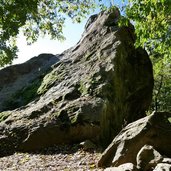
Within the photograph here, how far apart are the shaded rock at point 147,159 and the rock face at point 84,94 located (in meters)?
3.97

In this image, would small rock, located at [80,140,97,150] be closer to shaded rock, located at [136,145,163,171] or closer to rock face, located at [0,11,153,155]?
rock face, located at [0,11,153,155]

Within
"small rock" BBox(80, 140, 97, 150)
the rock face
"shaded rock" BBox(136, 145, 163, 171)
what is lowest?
"shaded rock" BBox(136, 145, 163, 171)

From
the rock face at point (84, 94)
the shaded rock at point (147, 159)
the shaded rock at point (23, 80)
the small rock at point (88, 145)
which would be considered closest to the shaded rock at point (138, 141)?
the shaded rock at point (147, 159)

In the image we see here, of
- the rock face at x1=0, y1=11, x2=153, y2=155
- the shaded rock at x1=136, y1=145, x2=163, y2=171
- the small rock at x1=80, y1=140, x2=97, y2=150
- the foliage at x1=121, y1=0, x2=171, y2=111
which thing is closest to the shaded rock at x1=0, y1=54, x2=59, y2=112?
the rock face at x1=0, y1=11, x2=153, y2=155

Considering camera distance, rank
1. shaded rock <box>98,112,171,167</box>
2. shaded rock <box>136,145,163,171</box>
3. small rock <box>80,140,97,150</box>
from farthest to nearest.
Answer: small rock <box>80,140,97,150</box> < shaded rock <box>98,112,171,167</box> < shaded rock <box>136,145,163,171</box>

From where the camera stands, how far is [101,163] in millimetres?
9008

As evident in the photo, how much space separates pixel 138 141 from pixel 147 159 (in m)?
1.08

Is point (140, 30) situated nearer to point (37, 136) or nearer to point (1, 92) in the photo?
point (37, 136)

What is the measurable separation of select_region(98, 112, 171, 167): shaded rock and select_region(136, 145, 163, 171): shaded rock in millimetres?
677

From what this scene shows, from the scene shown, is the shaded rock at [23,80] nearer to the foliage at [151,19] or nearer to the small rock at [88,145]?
the small rock at [88,145]

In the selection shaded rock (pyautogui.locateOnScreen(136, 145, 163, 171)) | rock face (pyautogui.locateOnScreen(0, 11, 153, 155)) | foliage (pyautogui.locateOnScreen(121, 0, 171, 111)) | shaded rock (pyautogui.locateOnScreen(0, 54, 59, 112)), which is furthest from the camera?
shaded rock (pyautogui.locateOnScreen(0, 54, 59, 112))

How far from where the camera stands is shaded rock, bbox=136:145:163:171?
752 centimetres

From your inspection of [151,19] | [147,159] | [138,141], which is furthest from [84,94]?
[147,159]

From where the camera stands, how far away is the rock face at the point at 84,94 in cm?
1185
